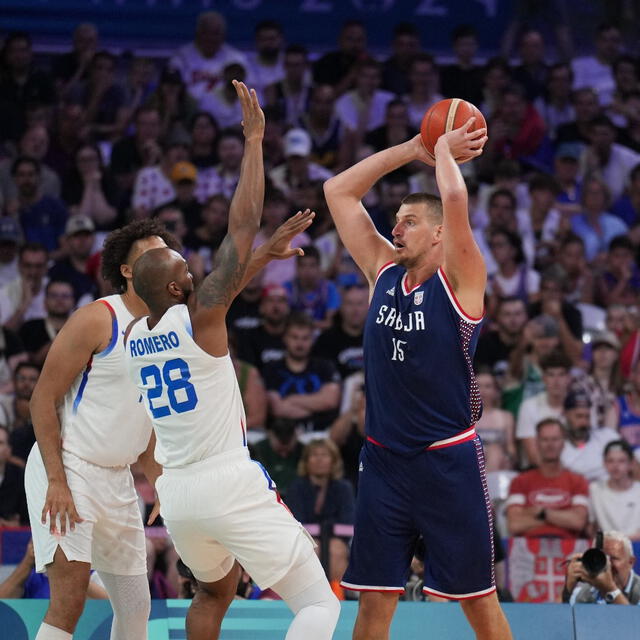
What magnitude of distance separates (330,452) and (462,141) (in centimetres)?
370

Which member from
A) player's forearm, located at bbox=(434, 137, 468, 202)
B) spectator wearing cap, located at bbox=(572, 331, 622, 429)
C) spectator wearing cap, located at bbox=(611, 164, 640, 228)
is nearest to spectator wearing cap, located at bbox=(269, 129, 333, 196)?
spectator wearing cap, located at bbox=(611, 164, 640, 228)

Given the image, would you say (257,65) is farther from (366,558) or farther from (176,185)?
(366,558)

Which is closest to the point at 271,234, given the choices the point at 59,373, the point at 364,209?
the point at 364,209

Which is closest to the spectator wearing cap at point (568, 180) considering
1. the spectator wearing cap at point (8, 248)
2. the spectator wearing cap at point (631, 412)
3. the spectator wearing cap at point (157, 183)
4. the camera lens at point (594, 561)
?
the spectator wearing cap at point (631, 412)

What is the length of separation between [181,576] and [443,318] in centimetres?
261

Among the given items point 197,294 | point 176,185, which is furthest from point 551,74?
point 197,294

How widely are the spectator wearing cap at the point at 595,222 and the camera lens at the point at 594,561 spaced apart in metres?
5.82

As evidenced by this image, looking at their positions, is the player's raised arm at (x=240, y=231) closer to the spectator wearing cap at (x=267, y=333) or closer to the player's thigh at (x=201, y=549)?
the player's thigh at (x=201, y=549)

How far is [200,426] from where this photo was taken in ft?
16.7

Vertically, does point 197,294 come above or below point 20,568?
above

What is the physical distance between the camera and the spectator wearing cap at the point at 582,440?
941 cm

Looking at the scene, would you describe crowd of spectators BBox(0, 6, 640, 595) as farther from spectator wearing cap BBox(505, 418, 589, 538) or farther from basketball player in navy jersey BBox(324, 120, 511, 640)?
basketball player in navy jersey BBox(324, 120, 511, 640)

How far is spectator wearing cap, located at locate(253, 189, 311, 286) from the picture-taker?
11297mm

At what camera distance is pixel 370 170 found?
598 centimetres
